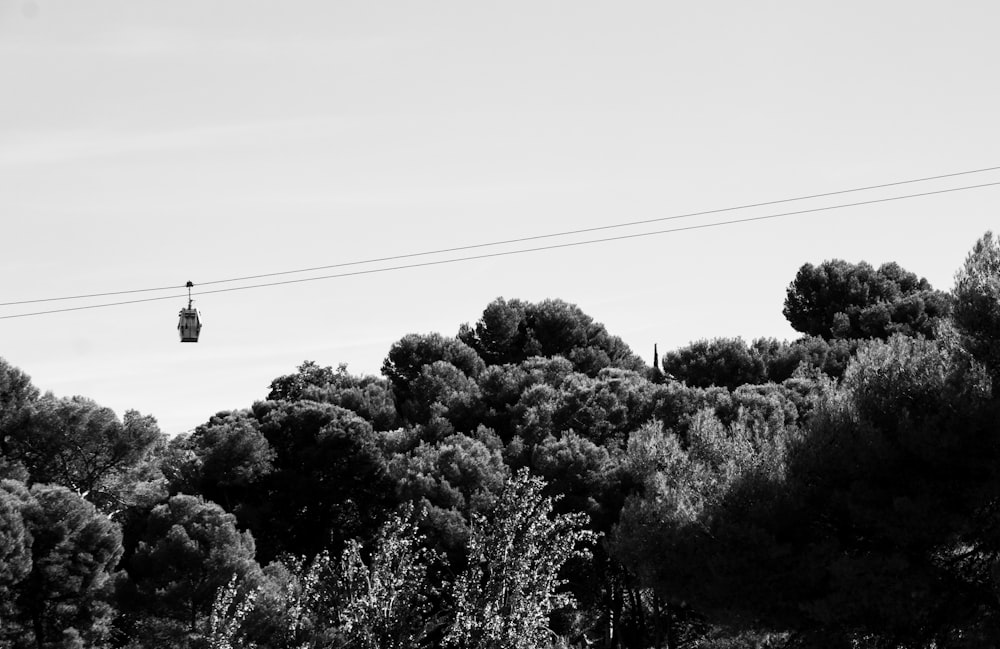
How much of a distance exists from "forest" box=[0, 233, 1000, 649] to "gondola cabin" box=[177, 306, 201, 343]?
3278 millimetres

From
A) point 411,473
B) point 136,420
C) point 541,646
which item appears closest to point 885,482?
point 541,646

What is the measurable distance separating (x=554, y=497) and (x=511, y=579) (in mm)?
11296

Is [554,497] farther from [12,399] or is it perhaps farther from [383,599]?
[12,399]

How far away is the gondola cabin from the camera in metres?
16.3

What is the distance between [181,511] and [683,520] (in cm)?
1855

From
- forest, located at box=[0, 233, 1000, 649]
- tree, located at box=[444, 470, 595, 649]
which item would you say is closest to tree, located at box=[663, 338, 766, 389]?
forest, located at box=[0, 233, 1000, 649]

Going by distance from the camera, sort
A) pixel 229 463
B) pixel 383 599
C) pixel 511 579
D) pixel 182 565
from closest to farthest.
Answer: pixel 511 579
pixel 383 599
pixel 182 565
pixel 229 463

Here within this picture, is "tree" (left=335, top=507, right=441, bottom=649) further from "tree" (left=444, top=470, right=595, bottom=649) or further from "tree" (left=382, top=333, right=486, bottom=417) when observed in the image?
"tree" (left=382, top=333, right=486, bottom=417)

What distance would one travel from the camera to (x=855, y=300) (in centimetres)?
6231

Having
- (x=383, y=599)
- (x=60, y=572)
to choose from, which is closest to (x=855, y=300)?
(x=60, y=572)

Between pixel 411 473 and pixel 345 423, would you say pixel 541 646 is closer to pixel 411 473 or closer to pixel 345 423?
pixel 411 473

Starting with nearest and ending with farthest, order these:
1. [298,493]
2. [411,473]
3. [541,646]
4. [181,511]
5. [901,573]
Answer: [541,646], [901,573], [181,511], [411,473], [298,493]

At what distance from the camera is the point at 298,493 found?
42.5m

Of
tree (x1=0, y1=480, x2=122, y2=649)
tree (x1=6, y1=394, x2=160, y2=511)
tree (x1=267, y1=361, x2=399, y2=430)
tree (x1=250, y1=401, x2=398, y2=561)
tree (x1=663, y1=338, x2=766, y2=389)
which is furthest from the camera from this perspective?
tree (x1=663, y1=338, x2=766, y2=389)
